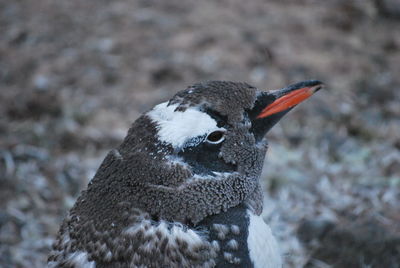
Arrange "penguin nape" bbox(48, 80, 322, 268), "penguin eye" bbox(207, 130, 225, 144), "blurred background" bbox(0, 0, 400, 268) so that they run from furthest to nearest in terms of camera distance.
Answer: "blurred background" bbox(0, 0, 400, 268) → "penguin eye" bbox(207, 130, 225, 144) → "penguin nape" bbox(48, 80, 322, 268)

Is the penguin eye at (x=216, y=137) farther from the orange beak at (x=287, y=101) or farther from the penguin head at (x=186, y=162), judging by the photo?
the orange beak at (x=287, y=101)

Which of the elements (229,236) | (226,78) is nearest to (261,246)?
(229,236)

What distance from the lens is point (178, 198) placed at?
255 cm

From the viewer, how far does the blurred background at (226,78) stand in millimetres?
4059

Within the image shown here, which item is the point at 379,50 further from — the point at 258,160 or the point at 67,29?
the point at 258,160

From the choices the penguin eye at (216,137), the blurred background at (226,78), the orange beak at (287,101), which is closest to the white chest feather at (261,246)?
the penguin eye at (216,137)

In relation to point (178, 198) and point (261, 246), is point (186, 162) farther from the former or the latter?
point (261, 246)

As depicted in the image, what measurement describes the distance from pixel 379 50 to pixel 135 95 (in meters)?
2.43

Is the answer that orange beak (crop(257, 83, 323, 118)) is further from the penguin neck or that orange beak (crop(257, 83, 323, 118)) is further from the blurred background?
the blurred background

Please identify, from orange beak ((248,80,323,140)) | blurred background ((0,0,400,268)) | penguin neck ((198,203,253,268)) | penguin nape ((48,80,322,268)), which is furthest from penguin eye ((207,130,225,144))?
blurred background ((0,0,400,268))

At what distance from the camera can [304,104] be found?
17.2ft

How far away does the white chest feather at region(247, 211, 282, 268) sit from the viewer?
8.47ft

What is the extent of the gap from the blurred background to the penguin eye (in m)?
1.45

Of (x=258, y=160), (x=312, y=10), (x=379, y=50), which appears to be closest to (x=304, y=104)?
(x=379, y=50)
